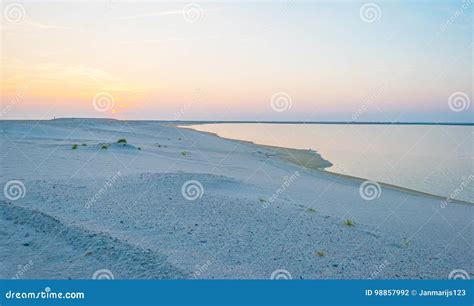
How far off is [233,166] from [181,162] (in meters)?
2.18

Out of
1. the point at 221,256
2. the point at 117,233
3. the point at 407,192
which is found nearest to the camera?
the point at 221,256

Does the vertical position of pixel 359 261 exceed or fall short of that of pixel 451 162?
it falls short

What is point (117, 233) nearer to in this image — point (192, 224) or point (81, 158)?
point (192, 224)

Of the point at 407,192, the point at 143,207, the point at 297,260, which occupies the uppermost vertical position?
the point at 407,192

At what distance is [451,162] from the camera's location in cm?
2383

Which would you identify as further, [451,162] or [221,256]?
[451,162]

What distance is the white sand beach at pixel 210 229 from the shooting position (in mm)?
6234

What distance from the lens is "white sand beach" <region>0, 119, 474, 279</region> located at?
20.5 feet

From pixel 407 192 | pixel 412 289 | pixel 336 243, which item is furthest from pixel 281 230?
pixel 407 192

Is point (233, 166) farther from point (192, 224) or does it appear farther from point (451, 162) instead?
point (451, 162)

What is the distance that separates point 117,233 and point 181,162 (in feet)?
35.7

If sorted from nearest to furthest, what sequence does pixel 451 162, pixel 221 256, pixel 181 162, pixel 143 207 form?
pixel 221 256 < pixel 143 207 < pixel 181 162 < pixel 451 162

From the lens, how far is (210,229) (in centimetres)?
776

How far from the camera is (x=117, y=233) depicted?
23.7ft
